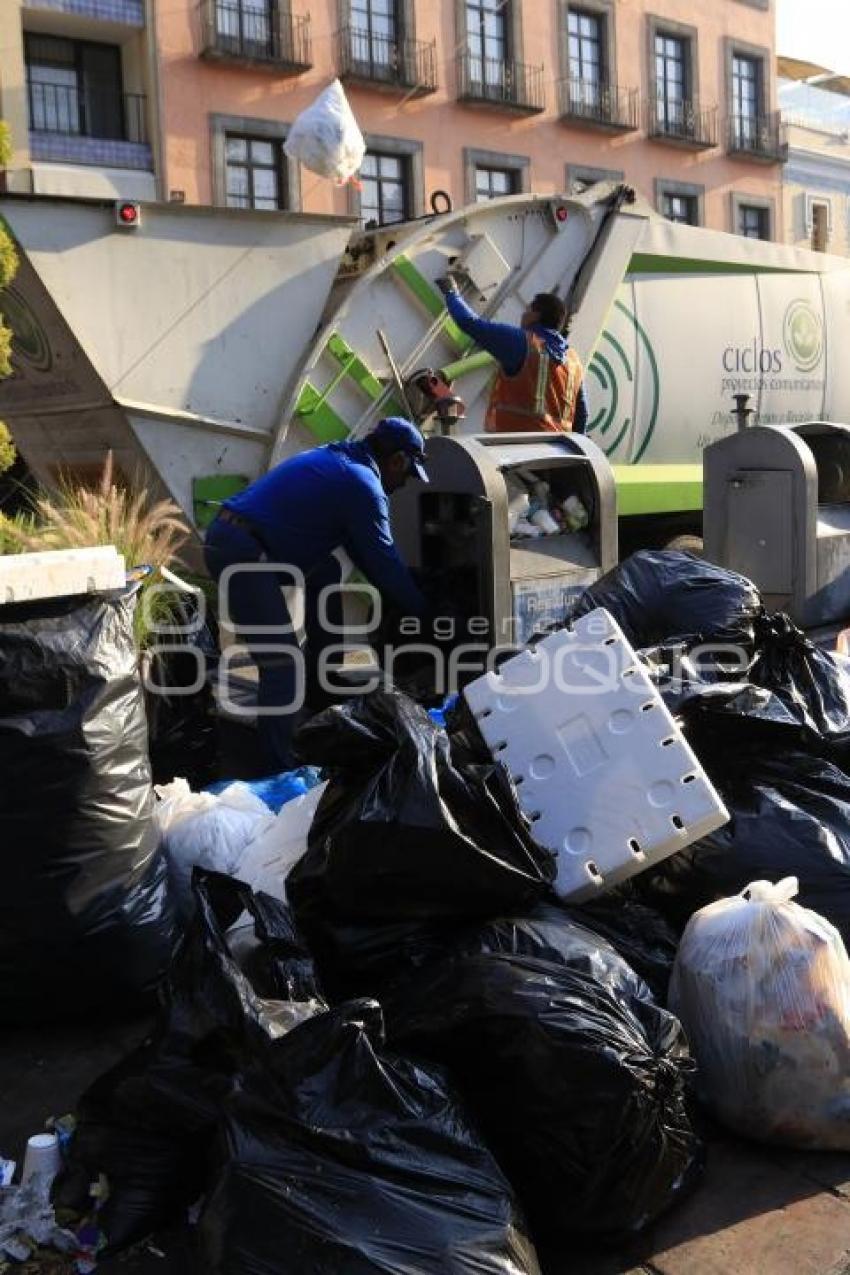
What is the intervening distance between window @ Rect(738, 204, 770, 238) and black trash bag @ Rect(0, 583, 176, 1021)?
2474 centimetres

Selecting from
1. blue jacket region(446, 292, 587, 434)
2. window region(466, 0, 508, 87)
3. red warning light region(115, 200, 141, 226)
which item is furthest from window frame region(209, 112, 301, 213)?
blue jacket region(446, 292, 587, 434)

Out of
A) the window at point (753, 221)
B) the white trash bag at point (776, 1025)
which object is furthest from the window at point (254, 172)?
the white trash bag at point (776, 1025)

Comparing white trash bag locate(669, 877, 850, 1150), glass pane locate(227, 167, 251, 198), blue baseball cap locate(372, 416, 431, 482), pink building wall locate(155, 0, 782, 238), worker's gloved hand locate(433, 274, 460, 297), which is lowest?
white trash bag locate(669, 877, 850, 1150)

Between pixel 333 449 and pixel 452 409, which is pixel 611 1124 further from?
pixel 452 409

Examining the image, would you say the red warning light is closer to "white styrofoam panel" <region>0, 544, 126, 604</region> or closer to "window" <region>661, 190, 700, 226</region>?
"white styrofoam panel" <region>0, 544, 126, 604</region>

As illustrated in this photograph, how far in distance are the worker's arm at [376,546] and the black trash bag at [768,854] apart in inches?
66.0

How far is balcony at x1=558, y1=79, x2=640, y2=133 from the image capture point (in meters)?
21.9

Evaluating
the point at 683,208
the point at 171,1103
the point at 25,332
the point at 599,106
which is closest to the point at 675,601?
the point at 171,1103

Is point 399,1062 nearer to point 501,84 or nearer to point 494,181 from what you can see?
point 494,181

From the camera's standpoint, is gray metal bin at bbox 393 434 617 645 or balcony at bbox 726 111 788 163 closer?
gray metal bin at bbox 393 434 617 645

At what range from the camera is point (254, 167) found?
18422 millimetres

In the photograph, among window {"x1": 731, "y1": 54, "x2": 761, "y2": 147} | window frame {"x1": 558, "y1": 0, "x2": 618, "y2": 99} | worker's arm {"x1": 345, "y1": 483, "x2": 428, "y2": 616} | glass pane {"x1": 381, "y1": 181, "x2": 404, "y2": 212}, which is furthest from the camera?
window {"x1": 731, "y1": 54, "x2": 761, "y2": 147}

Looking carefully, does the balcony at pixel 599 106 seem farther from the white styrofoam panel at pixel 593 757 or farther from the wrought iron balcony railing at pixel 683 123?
the white styrofoam panel at pixel 593 757

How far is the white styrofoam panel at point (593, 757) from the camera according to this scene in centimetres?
247
